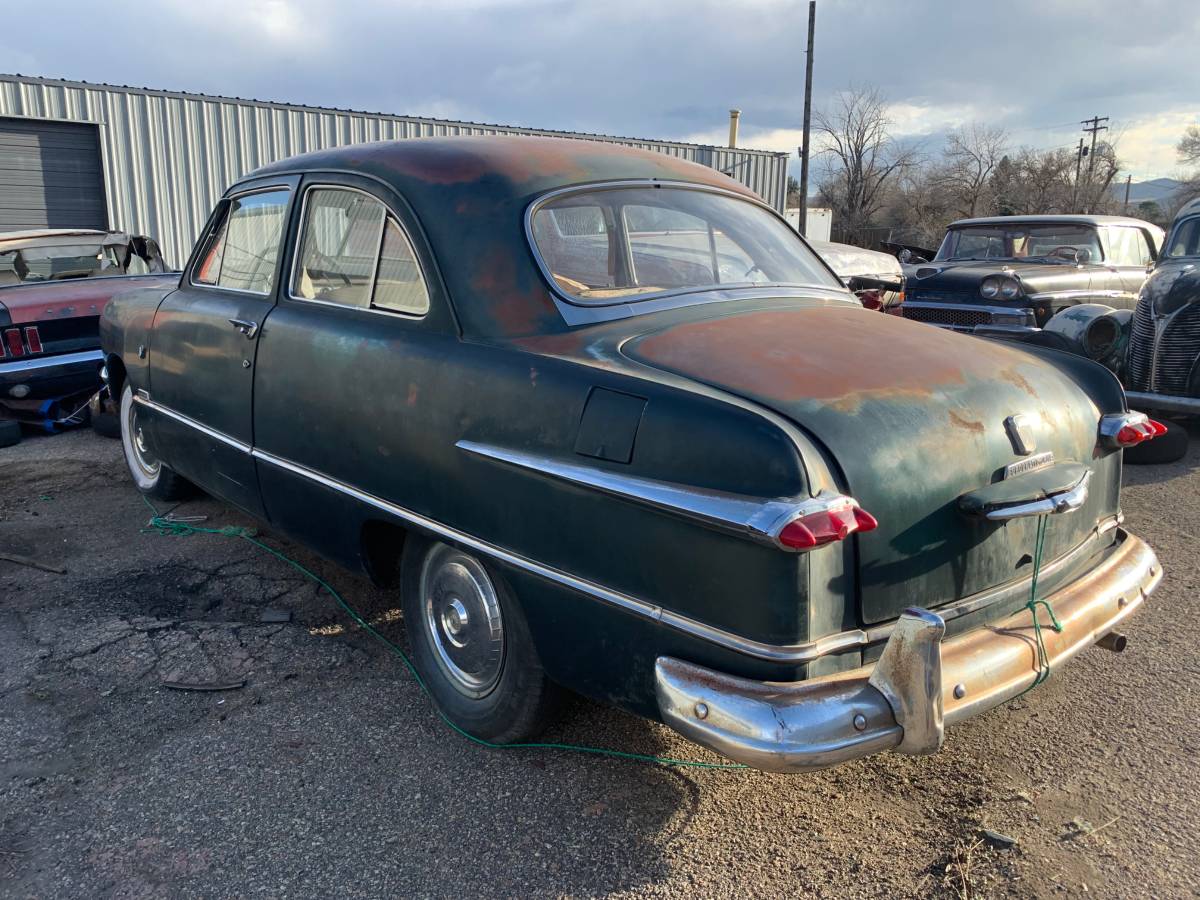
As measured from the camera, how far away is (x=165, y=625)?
359cm

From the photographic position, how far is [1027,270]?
28.5 feet

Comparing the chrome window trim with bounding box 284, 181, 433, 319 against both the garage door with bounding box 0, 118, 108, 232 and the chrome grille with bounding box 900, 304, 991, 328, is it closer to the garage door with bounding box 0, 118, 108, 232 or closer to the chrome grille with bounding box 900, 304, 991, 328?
the chrome grille with bounding box 900, 304, 991, 328

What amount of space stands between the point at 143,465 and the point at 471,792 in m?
3.55

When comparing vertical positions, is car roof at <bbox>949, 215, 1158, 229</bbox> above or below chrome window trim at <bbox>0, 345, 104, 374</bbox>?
above

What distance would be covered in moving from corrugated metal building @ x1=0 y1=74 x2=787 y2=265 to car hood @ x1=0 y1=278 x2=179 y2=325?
309 inches

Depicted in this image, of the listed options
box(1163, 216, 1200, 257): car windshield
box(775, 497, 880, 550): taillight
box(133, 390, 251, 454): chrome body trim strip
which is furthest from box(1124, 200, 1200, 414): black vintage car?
box(133, 390, 251, 454): chrome body trim strip

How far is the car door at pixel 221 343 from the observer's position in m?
3.61

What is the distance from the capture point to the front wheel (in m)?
4.95

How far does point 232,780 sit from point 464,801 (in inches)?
26.8

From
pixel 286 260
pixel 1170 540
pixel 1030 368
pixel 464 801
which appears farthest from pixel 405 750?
pixel 1170 540

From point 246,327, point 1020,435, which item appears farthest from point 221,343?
point 1020,435

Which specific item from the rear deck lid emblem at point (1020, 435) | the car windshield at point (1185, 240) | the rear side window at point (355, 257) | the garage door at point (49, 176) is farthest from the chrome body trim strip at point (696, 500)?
the garage door at point (49, 176)

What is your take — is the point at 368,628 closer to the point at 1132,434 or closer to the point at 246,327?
the point at 246,327

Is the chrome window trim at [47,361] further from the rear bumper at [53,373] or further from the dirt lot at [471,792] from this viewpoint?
the dirt lot at [471,792]
